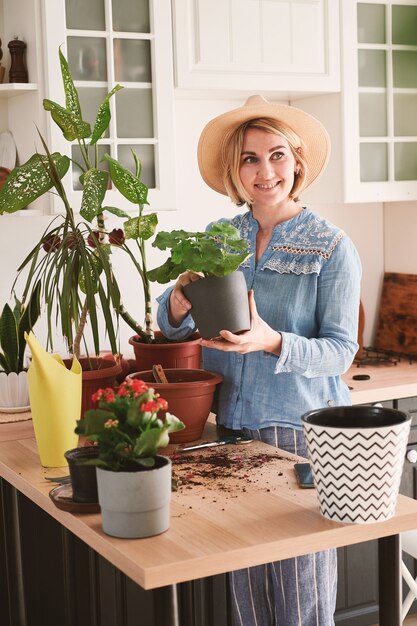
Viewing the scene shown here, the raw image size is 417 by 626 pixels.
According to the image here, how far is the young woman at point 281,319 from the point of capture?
229cm

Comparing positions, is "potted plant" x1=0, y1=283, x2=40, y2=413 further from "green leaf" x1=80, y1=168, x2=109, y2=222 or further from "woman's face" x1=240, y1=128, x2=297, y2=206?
"woman's face" x1=240, y1=128, x2=297, y2=206

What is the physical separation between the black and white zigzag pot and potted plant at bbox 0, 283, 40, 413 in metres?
1.39

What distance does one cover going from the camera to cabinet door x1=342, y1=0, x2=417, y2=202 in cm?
360

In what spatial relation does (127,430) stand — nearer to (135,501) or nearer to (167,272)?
(135,501)

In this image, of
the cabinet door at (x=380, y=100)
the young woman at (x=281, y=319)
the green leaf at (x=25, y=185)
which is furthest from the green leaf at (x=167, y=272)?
the cabinet door at (x=380, y=100)

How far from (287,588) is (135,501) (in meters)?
0.78

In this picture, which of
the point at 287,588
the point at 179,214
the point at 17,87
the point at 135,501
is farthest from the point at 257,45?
the point at 135,501

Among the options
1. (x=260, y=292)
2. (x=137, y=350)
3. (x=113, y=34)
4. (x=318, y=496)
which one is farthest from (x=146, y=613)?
(x=113, y=34)

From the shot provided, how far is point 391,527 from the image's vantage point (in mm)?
1770

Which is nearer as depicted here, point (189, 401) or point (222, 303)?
point (222, 303)

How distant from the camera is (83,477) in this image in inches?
72.3

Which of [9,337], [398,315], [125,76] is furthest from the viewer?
[398,315]

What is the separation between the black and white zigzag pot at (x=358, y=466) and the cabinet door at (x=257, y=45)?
5.97 ft

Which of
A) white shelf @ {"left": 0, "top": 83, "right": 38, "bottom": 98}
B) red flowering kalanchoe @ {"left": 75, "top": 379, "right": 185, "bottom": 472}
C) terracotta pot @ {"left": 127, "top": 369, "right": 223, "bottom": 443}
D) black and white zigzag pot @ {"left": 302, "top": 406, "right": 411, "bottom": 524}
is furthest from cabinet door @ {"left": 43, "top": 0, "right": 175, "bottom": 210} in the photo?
black and white zigzag pot @ {"left": 302, "top": 406, "right": 411, "bottom": 524}
